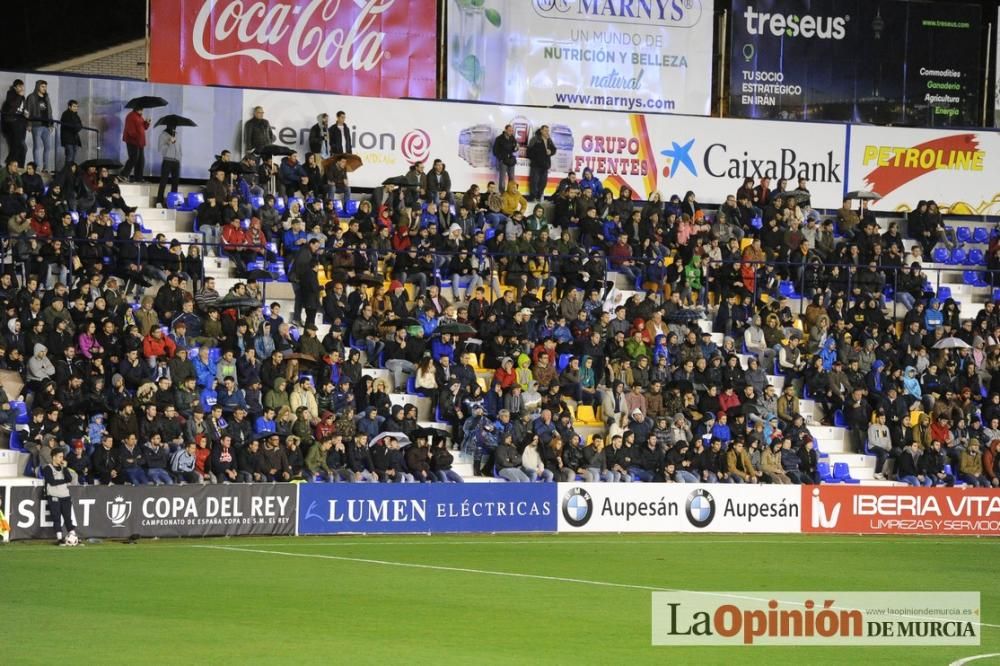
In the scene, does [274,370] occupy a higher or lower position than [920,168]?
lower

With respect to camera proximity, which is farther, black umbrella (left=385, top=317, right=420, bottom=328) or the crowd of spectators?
black umbrella (left=385, top=317, right=420, bottom=328)

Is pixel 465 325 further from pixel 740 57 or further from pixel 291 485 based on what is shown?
pixel 740 57

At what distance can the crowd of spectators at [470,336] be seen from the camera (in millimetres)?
27344

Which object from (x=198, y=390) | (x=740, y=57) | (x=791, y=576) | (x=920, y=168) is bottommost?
(x=791, y=576)

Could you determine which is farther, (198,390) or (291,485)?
(198,390)

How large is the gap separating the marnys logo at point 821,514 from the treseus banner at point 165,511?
9.85 m

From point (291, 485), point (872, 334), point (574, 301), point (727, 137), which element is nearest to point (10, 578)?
point (291, 485)

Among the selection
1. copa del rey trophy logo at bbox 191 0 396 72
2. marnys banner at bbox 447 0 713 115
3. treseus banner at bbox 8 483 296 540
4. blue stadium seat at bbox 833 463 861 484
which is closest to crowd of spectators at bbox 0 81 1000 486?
blue stadium seat at bbox 833 463 861 484

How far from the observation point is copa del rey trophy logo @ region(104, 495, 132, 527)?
2439 centimetres

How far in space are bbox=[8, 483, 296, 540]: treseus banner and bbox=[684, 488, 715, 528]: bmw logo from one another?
732 cm

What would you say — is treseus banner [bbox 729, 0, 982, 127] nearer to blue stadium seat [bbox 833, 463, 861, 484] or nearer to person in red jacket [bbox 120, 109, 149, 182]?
blue stadium seat [bbox 833, 463, 861, 484]

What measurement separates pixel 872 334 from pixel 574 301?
266 inches

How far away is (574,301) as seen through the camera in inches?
1298

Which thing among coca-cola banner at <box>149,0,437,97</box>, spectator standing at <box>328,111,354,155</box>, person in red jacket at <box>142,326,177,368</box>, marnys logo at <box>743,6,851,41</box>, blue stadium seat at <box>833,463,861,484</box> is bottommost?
blue stadium seat at <box>833,463,861,484</box>
